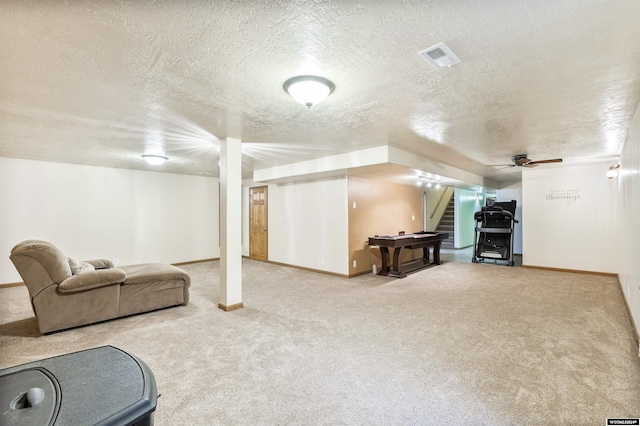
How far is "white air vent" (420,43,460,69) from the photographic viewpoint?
186 centimetres

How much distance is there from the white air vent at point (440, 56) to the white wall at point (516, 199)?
27.2ft

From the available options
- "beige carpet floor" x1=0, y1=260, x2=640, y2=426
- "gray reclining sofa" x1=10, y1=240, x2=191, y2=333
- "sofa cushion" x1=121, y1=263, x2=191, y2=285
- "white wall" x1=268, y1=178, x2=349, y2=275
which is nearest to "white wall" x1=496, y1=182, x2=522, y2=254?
"beige carpet floor" x1=0, y1=260, x2=640, y2=426

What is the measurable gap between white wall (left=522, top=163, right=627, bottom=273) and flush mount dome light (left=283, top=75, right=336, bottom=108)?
250 inches

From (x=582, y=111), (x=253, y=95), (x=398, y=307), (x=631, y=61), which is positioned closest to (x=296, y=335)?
(x=398, y=307)

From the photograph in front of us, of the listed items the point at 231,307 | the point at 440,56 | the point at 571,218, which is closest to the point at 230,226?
the point at 231,307

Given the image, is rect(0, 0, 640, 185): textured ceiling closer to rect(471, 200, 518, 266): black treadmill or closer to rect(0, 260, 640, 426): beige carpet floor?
rect(0, 260, 640, 426): beige carpet floor

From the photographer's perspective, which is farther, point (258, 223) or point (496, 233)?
point (258, 223)

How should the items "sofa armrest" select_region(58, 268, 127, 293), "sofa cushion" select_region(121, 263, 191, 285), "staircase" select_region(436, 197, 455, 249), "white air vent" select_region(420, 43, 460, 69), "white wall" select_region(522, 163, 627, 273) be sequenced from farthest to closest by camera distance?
"staircase" select_region(436, 197, 455, 249), "white wall" select_region(522, 163, 627, 273), "sofa cushion" select_region(121, 263, 191, 285), "sofa armrest" select_region(58, 268, 127, 293), "white air vent" select_region(420, 43, 460, 69)

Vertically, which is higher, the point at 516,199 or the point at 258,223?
the point at 516,199

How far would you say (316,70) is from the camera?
2164 mm

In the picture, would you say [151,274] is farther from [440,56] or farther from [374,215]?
[374,215]

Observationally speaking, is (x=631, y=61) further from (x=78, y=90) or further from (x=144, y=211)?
(x=144, y=211)

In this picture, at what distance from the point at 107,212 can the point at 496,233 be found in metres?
9.11

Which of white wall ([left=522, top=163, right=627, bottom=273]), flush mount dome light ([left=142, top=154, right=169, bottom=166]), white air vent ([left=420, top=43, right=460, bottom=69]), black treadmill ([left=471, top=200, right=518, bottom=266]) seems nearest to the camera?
white air vent ([left=420, top=43, right=460, bottom=69])
